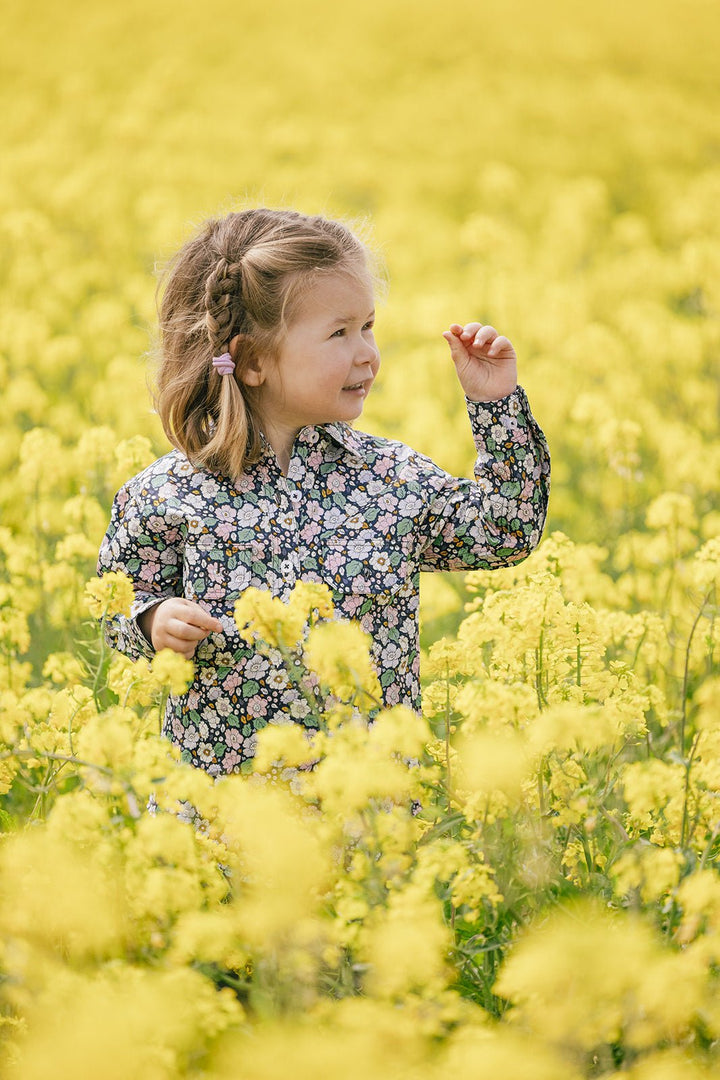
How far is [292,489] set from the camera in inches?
93.7

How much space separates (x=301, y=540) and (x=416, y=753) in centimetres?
78

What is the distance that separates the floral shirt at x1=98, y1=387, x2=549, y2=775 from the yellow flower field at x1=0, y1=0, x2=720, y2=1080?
10 centimetres

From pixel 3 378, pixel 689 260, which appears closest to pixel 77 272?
pixel 3 378

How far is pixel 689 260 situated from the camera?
21.3 feet

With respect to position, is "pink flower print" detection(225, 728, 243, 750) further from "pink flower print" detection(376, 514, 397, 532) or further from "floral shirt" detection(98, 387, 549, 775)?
"pink flower print" detection(376, 514, 397, 532)

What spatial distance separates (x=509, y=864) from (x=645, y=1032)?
39 cm

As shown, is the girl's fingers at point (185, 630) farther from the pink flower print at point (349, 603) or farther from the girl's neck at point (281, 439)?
the girl's neck at point (281, 439)

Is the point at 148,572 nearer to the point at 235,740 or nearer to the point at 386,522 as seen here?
the point at 235,740

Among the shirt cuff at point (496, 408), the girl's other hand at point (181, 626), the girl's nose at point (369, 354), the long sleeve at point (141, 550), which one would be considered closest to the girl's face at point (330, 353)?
the girl's nose at point (369, 354)

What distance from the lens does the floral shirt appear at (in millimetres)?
2295

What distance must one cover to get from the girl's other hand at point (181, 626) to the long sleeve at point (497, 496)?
508mm

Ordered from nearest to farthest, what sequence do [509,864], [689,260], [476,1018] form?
1. [476,1018]
2. [509,864]
3. [689,260]

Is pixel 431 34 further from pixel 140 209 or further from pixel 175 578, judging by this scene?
pixel 175 578

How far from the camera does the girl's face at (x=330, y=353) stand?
2.32 m
